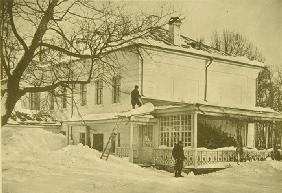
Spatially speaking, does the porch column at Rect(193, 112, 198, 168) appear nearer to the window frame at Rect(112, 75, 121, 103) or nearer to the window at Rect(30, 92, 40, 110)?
the window frame at Rect(112, 75, 121, 103)

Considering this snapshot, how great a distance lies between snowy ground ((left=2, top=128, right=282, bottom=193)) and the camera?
4.45 meters

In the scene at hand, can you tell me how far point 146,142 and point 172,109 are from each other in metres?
0.49

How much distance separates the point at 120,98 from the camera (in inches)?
230

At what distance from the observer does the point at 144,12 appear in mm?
4953

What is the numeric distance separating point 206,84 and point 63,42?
2.08 m

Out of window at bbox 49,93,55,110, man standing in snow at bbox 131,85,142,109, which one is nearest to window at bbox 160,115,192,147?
man standing in snow at bbox 131,85,142,109

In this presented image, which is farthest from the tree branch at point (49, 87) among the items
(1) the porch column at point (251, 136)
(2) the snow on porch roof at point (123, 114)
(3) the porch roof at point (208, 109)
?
(1) the porch column at point (251, 136)

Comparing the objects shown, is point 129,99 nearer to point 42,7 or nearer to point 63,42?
point 63,42

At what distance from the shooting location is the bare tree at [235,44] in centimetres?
500

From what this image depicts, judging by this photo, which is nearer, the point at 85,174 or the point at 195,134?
the point at 85,174

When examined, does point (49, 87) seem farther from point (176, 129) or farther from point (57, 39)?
point (176, 129)

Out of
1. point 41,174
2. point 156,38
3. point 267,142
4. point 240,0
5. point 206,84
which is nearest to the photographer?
point 41,174

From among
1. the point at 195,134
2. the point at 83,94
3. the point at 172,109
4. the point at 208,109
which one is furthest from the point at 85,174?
the point at 208,109

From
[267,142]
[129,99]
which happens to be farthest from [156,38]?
[267,142]
